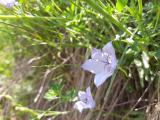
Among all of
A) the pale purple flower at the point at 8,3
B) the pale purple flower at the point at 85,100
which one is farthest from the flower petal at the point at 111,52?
the pale purple flower at the point at 8,3

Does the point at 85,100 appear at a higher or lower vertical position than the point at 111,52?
lower

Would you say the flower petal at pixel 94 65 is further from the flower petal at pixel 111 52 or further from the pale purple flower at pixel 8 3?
the pale purple flower at pixel 8 3

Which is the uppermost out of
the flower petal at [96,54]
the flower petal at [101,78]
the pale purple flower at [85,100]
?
the flower petal at [96,54]

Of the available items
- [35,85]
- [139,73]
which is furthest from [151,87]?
[35,85]

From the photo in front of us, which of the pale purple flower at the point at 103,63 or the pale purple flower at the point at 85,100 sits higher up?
the pale purple flower at the point at 103,63

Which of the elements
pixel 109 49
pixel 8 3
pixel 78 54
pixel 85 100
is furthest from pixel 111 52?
pixel 78 54

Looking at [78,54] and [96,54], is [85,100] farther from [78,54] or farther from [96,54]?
[78,54]

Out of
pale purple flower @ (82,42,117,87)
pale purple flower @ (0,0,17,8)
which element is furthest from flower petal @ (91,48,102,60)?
pale purple flower @ (0,0,17,8)

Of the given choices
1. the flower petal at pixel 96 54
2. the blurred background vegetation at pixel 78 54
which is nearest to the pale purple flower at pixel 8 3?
the blurred background vegetation at pixel 78 54
